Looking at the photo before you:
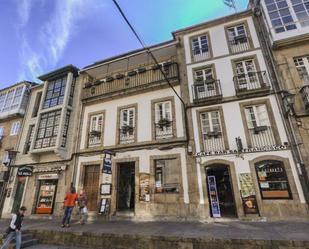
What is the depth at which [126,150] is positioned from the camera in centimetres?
1155

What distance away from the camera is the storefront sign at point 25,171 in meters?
12.9

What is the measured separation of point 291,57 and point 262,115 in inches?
144

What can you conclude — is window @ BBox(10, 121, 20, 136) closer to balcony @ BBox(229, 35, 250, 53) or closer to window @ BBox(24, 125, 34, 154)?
window @ BBox(24, 125, 34, 154)

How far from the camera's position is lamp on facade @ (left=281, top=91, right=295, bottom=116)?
8.54 m

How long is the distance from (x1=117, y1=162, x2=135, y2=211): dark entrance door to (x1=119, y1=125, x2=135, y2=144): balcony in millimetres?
1424

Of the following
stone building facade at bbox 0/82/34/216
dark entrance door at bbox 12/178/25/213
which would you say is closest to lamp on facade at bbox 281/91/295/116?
dark entrance door at bbox 12/178/25/213

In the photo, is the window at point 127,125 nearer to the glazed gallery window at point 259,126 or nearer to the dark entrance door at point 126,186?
the dark entrance door at point 126,186

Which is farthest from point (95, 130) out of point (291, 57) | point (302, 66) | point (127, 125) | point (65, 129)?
point (302, 66)

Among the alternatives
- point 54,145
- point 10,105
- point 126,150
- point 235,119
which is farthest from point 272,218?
point 10,105

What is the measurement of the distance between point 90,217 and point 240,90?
1103 cm

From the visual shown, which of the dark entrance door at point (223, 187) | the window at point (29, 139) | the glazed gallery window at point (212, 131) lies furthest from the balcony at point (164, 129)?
the window at point (29, 139)

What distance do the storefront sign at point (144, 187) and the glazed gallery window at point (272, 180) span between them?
18.2 ft

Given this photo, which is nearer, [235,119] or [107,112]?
[235,119]

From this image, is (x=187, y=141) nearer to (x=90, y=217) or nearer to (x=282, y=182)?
(x=282, y=182)
